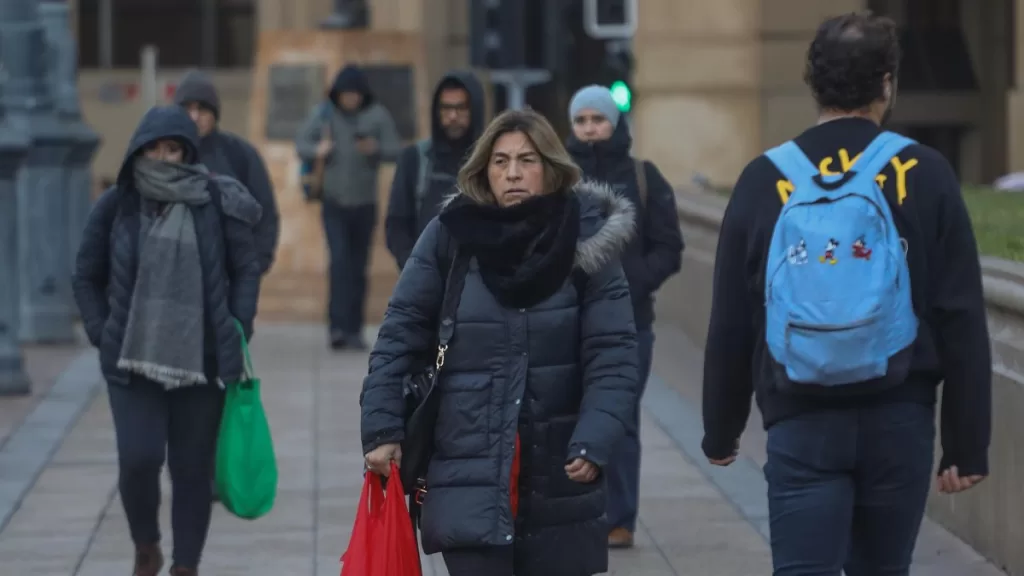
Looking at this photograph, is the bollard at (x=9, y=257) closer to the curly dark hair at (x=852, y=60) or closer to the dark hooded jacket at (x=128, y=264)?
the dark hooded jacket at (x=128, y=264)

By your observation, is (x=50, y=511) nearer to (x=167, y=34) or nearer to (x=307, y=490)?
(x=307, y=490)

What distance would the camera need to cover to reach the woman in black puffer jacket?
4746 millimetres

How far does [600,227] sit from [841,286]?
0.91m

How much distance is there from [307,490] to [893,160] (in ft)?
15.9

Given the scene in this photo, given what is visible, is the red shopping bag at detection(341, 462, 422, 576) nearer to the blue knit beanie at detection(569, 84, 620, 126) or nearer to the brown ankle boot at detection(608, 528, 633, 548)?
the brown ankle boot at detection(608, 528, 633, 548)

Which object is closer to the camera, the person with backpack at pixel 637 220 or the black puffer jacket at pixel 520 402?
the black puffer jacket at pixel 520 402

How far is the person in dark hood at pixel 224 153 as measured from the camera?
27.6 ft

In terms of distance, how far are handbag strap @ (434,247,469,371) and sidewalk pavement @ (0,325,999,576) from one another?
8.08ft

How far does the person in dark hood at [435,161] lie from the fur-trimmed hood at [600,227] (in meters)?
3.01

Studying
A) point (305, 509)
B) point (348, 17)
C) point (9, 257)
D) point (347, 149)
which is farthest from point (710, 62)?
point (305, 509)

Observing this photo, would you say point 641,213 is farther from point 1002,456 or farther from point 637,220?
point 1002,456

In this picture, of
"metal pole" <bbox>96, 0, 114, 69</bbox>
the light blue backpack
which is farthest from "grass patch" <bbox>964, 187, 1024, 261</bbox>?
"metal pole" <bbox>96, 0, 114, 69</bbox>

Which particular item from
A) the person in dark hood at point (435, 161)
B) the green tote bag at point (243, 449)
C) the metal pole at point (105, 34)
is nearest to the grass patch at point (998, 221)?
the person in dark hood at point (435, 161)

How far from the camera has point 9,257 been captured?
11914 millimetres
